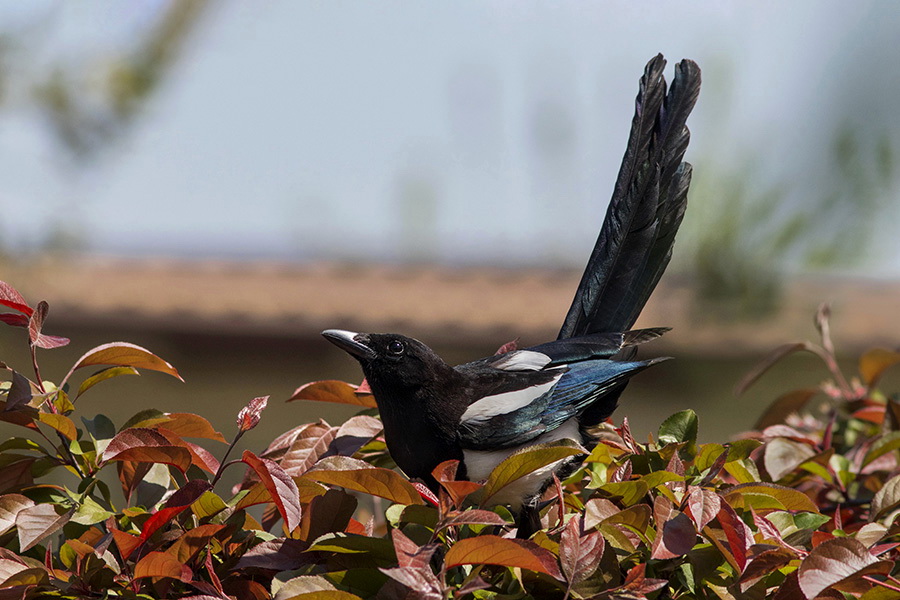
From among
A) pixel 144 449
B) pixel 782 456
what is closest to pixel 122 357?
pixel 144 449

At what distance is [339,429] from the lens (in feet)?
5.23

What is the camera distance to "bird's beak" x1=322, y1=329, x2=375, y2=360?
5.69 feet

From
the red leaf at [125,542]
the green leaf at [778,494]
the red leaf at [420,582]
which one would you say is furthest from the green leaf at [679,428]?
the red leaf at [125,542]

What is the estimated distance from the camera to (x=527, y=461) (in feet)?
3.85

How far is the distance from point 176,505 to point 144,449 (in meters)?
0.11

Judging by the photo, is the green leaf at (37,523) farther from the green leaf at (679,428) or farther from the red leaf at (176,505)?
the green leaf at (679,428)

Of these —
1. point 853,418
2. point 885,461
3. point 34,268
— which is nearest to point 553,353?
point 885,461

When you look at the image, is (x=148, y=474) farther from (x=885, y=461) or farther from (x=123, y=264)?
(x=123, y=264)

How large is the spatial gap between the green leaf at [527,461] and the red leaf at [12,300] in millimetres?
725

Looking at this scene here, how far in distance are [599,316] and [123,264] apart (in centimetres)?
834

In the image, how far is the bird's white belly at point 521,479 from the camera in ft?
4.45

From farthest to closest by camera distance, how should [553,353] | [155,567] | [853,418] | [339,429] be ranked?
[853,418], [553,353], [339,429], [155,567]

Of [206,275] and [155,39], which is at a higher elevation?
[155,39]

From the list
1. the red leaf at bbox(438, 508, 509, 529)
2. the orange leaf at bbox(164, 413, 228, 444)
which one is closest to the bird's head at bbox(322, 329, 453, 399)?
the orange leaf at bbox(164, 413, 228, 444)
